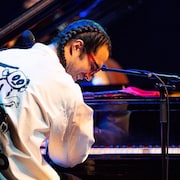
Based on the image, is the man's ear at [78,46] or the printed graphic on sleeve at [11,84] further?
the man's ear at [78,46]

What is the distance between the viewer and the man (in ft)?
5.37

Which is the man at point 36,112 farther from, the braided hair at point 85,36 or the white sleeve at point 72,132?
the braided hair at point 85,36

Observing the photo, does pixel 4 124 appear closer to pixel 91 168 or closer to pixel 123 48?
pixel 91 168

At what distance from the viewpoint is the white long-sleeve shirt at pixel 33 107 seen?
164 cm

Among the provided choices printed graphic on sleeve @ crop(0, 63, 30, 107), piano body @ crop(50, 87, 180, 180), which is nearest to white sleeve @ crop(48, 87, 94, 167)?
printed graphic on sleeve @ crop(0, 63, 30, 107)

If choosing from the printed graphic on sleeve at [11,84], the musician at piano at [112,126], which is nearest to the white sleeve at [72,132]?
the printed graphic on sleeve at [11,84]

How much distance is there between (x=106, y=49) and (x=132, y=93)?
95 centimetres

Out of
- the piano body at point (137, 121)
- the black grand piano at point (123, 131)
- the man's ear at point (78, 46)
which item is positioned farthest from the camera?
the piano body at point (137, 121)

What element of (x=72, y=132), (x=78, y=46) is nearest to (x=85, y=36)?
(x=78, y=46)

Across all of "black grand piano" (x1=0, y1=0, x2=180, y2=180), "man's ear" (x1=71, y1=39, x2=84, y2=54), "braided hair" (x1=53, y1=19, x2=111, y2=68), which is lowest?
"black grand piano" (x1=0, y1=0, x2=180, y2=180)

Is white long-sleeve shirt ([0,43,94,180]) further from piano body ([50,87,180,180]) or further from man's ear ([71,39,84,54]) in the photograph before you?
piano body ([50,87,180,180])

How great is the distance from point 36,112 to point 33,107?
0.08 ft

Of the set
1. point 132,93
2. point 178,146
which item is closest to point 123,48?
point 132,93

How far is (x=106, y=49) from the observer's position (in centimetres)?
204
